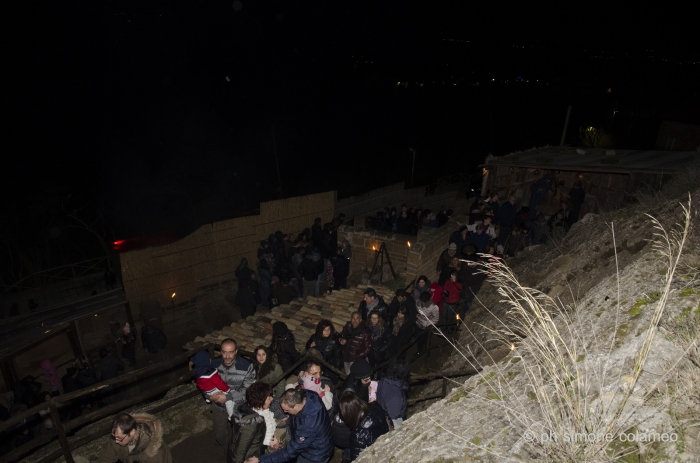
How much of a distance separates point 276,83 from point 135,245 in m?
22.6

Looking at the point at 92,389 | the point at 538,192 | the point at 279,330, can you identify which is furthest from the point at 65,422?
the point at 538,192

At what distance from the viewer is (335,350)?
550 cm

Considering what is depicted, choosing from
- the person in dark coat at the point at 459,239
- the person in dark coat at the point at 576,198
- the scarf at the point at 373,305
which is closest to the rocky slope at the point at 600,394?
the scarf at the point at 373,305

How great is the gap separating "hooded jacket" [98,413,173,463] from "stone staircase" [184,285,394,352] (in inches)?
135

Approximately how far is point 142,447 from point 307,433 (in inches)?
54.7

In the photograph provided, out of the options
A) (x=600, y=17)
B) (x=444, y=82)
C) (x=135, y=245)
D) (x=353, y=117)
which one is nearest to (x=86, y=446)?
(x=135, y=245)

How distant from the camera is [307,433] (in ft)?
10.8

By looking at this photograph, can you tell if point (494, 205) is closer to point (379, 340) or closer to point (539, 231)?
point (539, 231)

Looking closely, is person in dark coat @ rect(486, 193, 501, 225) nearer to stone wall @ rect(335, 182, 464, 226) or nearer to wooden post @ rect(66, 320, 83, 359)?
stone wall @ rect(335, 182, 464, 226)

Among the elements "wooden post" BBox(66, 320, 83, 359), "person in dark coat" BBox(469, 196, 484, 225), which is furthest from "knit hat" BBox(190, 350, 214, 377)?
"person in dark coat" BBox(469, 196, 484, 225)

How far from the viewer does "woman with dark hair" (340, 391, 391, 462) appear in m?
3.45

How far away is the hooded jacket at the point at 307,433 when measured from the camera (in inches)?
130

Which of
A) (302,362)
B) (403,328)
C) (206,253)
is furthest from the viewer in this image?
(206,253)

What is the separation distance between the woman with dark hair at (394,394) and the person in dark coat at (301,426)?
820 millimetres
